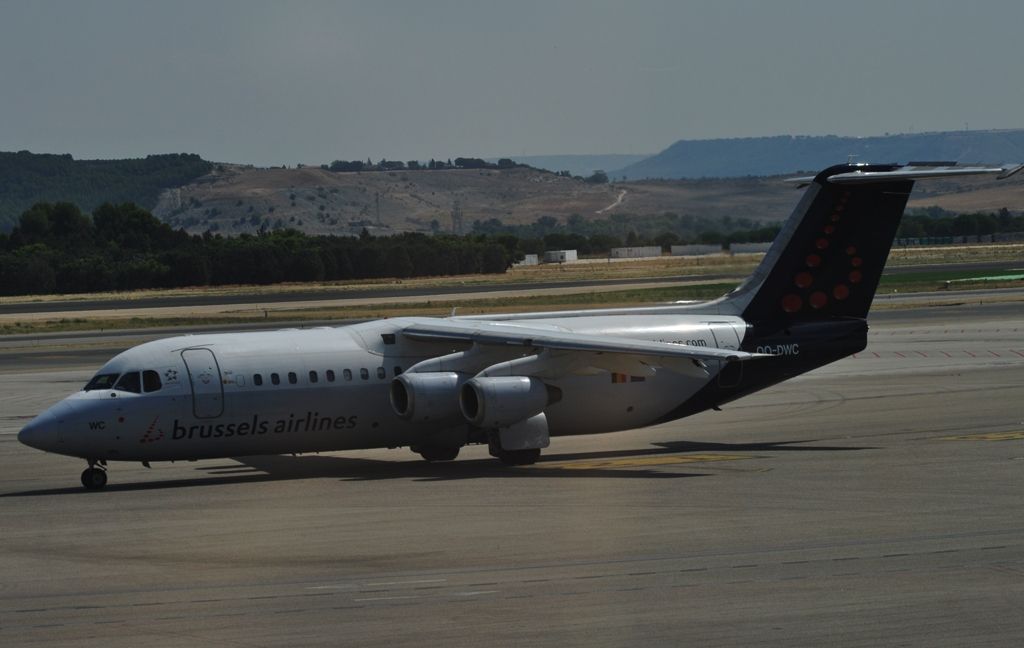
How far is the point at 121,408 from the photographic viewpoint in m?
28.3

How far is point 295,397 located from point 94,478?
416 centimetres

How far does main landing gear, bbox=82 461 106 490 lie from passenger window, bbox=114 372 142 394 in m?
1.56

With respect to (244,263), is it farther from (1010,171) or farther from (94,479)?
(1010,171)

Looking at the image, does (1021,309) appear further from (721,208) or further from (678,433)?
(678,433)

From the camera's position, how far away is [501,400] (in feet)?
95.9

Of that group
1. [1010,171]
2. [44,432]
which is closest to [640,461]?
[1010,171]

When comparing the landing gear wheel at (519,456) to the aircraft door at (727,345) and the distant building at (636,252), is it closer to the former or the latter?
the aircraft door at (727,345)

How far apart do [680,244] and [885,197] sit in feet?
277

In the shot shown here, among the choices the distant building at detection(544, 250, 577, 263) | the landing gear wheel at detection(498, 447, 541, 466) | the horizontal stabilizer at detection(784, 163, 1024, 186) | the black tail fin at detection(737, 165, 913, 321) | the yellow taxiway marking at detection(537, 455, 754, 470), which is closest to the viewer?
the yellow taxiway marking at detection(537, 455, 754, 470)

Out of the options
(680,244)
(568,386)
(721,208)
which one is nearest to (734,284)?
(721,208)

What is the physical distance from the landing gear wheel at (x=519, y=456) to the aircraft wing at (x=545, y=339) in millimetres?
2181

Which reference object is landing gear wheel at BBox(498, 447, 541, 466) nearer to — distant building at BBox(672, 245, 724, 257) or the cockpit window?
the cockpit window

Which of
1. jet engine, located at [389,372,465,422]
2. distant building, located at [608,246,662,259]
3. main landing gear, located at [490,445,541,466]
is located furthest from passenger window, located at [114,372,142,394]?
distant building, located at [608,246,662,259]

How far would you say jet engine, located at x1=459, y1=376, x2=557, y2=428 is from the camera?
2919 centimetres
